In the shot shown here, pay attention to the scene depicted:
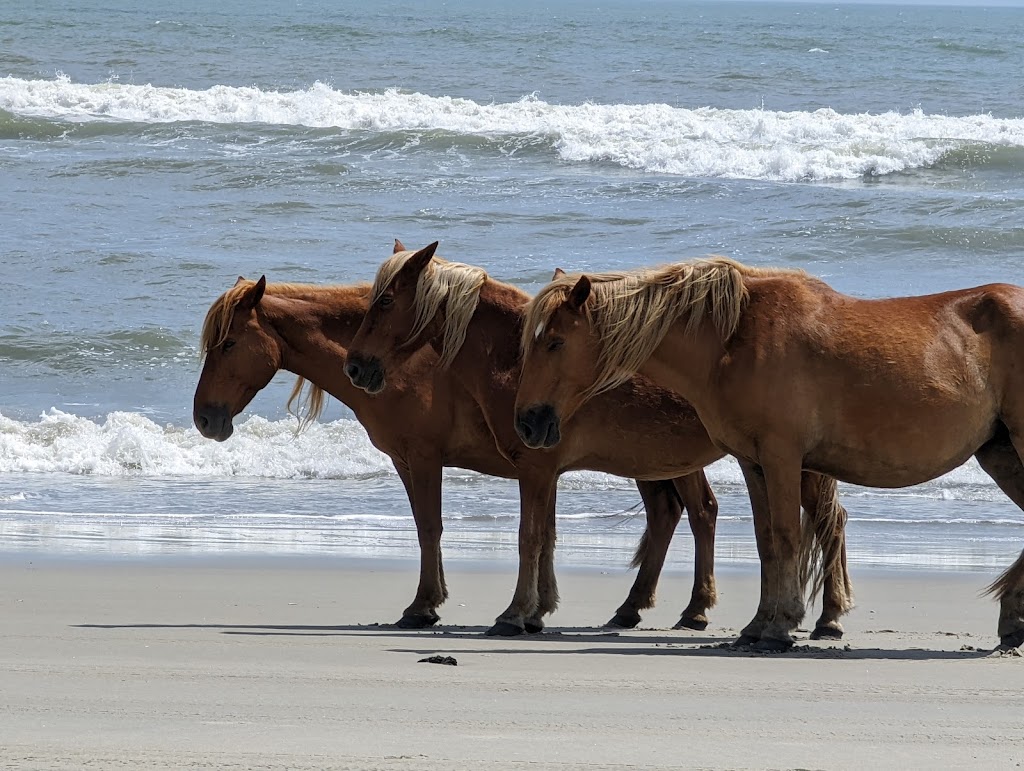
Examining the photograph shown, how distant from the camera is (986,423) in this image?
588 centimetres

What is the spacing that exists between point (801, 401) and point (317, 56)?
3758 centimetres

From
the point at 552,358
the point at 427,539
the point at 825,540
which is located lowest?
the point at 427,539

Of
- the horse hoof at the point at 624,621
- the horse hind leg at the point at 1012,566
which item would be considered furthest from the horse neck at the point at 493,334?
the horse hind leg at the point at 1012,566

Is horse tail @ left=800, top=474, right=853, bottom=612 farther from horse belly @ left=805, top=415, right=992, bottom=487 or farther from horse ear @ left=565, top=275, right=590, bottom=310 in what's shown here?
horse ear @ left=565, top=275, right=590, bottom=310

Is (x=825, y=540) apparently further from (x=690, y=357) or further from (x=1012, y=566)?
(x=690, y=357)

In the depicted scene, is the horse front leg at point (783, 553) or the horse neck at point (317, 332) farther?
the horse neck at point (317, 332)

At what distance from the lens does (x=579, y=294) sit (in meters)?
5.76

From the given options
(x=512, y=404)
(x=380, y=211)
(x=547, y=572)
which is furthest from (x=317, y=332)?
(x=380, y=211)

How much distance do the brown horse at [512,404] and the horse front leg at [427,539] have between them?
1.28 feet

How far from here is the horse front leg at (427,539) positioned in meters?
6.72

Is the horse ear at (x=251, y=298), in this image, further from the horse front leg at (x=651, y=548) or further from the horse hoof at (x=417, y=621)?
the horse front leg at (x=651, y=548)

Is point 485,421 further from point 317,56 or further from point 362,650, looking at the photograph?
point 317,56

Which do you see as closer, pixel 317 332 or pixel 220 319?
pixel 220 319

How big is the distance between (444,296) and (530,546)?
1.21 meters
